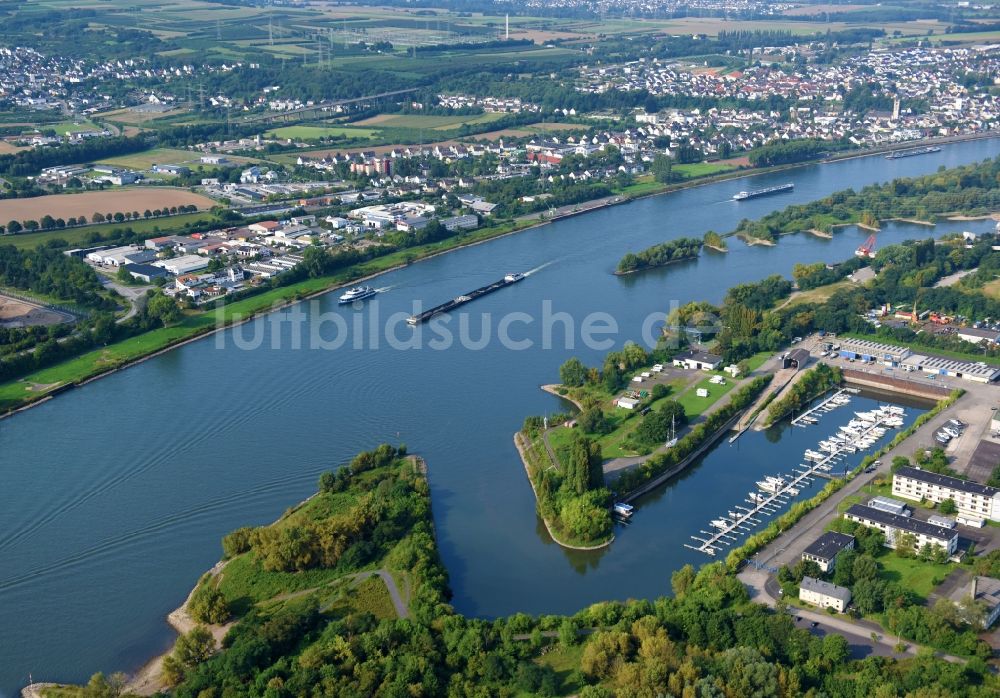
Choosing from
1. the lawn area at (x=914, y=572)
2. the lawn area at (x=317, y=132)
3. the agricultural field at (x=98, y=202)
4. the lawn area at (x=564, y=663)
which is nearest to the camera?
the lawn area at (x=564, y=663)

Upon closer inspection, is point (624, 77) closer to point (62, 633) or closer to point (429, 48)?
point (429, 48)

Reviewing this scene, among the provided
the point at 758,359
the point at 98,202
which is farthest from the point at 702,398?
the point at 98,202

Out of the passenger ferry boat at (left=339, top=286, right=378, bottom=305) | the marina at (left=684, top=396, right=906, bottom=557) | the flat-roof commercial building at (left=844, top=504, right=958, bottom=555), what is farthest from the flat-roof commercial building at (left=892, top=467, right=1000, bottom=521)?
the passenger ferry boat at (left=339, top=286, right=378, bottom=305)

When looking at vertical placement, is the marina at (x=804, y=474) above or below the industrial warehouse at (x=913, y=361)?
below

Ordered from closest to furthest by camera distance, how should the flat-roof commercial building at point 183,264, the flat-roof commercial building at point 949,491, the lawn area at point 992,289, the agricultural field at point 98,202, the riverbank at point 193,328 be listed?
the flat-roof commercial building at point 949,491
the riverbank at point 193,328
the lawn area at point 992,289
the flat-roof commercial building at point 183,264
the agricultural field at point 98,202

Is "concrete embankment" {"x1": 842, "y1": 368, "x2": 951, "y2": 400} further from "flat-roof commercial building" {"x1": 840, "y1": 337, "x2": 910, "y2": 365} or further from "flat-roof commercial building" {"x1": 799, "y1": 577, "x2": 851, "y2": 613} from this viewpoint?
"flat-roof commercial building" {"x1": 799, "y1": 577, "x2": 851, "y2": 613}

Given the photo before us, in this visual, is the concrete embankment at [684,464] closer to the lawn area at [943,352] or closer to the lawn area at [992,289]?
the lawn area at [943,352]

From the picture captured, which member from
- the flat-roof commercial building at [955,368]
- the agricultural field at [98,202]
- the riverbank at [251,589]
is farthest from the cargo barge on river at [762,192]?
the riverbank at [251,589]

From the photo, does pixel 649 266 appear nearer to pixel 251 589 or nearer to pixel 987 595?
pixel 987 595
